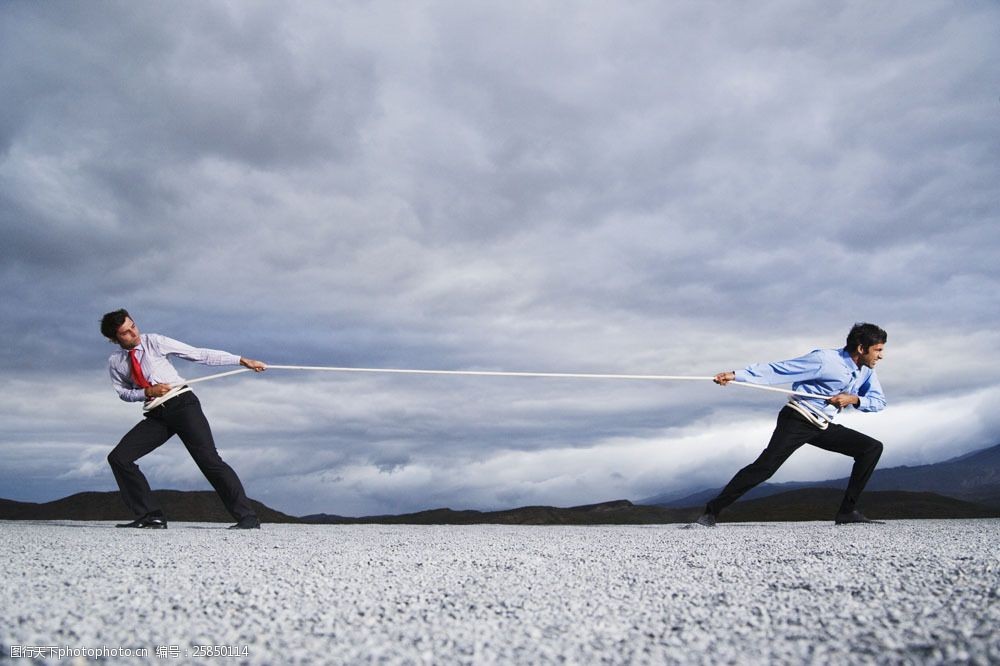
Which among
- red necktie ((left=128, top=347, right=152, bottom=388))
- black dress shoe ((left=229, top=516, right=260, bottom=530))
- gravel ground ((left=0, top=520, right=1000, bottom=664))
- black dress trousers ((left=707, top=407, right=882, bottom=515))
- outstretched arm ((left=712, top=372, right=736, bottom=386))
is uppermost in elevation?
red necktie ((left=128, top=347, right=152, bottom=388))

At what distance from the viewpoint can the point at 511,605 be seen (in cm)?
302

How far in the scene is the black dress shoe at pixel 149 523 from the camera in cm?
758

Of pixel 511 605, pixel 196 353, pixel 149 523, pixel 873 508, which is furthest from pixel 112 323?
pixel 873 508

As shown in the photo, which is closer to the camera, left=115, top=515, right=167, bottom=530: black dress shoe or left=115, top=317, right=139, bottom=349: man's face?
left=115, top=317, right=139, bottom=349: man's face

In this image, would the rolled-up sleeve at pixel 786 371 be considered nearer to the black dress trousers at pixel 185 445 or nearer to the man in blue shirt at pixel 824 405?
the man in blue shirt at pixel 824 405

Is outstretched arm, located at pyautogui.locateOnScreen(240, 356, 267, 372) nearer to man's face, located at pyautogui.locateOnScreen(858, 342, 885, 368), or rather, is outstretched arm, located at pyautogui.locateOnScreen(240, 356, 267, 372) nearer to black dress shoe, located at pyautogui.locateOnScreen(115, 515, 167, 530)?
black dress shoe, located at pyautogui.locateOnScreen(115, 515, 167, 530)

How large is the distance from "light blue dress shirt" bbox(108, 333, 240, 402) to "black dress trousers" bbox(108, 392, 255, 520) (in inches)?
10.0

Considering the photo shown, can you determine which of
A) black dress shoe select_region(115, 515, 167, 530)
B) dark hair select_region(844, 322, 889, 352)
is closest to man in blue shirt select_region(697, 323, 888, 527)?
dark hair select_region(844, 322, 889, 352)

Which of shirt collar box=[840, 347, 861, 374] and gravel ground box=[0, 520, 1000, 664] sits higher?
shirt collar box=[840, 347, 861, 374]

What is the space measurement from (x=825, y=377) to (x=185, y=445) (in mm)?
6570

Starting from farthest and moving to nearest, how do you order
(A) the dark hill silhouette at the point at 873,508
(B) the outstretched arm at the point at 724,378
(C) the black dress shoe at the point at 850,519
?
(A) the dark hill silhouette at the point at 873,508, (C) the black dress shoe at the point at 850,519, (B) the outstretched arm at the point at 724,378

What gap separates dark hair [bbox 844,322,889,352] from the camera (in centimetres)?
770

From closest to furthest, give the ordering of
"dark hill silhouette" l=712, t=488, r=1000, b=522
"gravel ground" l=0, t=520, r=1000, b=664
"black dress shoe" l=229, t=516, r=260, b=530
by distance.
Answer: "gravel ground" l=0, t=520, r=1000, b=664
"black dress shoe" l=229, t=516, r=260, b=530
"dark hill silhouette" l=712, t=488, r=1000, b=522

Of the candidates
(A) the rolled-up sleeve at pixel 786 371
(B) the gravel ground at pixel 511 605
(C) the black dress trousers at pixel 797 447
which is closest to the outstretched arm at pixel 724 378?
(A) the rolled-up sleeve at pixel 786 371
